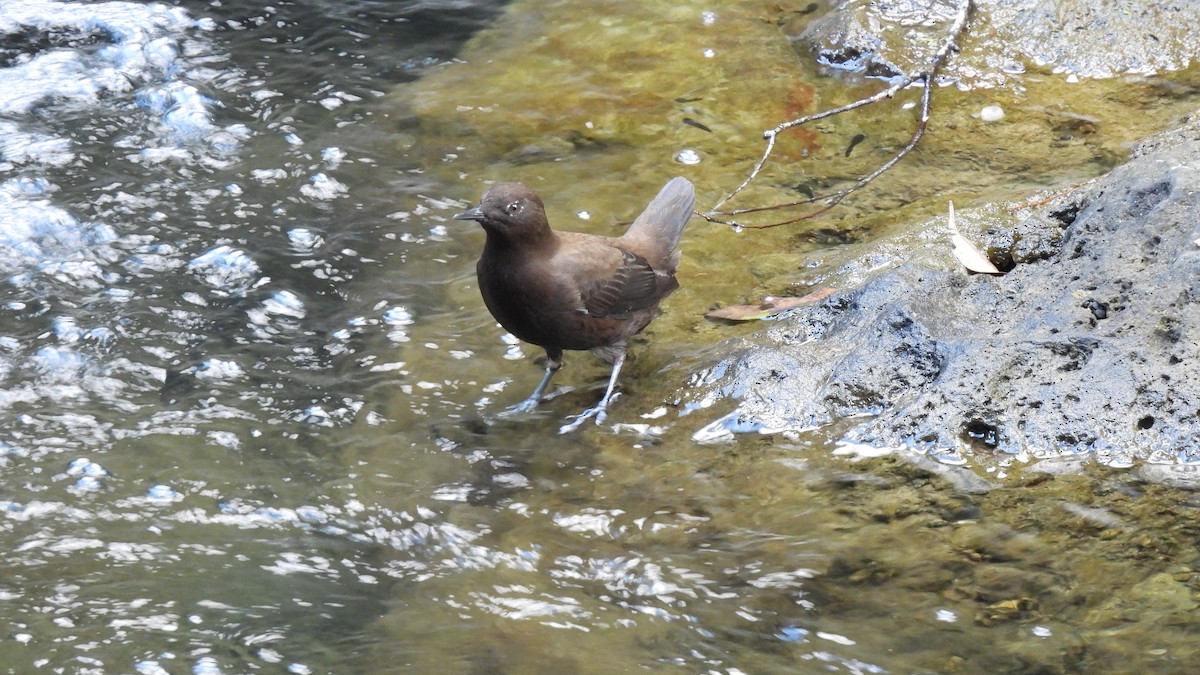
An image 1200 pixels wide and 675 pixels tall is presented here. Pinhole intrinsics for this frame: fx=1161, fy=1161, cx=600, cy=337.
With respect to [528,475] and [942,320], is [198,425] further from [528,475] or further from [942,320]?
[942,320]

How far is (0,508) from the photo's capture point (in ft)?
11.6

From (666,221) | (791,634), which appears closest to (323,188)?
(666,221)

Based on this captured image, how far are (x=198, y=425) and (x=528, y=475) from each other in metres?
1.21

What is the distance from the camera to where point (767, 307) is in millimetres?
4707

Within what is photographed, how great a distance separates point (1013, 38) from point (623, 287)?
3.30 meters

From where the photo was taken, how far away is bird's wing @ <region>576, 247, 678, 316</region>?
181 inches

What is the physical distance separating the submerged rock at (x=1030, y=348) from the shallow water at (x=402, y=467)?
0.16 meters

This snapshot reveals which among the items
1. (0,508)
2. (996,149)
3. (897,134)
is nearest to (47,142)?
(0,508)

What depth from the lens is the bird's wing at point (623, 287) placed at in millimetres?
4590

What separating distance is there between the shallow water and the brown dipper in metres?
0.17

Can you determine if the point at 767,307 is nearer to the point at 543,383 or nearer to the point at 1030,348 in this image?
the point at 543,383

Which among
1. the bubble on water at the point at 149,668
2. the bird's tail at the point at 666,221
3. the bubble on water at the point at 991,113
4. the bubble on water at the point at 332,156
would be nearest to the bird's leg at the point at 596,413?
the bird's tail at the point at 666,221

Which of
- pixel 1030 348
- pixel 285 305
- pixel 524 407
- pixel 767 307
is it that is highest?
pixel 1030 348

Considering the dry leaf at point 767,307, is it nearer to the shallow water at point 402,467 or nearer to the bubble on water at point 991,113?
the shallow water at point 402,467
